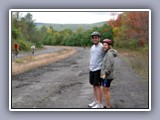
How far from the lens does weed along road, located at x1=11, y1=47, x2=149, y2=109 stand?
7.31 meters

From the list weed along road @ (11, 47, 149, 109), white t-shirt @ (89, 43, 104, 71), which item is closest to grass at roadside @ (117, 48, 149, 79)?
weed along road @ (11, 47, 149, 109)

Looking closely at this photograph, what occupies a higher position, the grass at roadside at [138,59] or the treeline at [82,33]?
the treeline at [82,33]

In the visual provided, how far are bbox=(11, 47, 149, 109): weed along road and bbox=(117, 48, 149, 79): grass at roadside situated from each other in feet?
0.18

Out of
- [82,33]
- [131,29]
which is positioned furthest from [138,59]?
[82,33]

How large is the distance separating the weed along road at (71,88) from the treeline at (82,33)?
0.61 feet

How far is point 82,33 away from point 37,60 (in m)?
0.59

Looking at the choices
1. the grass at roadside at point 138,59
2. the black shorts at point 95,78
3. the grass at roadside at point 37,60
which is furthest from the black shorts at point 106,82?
the grass at roadside at point 37,60

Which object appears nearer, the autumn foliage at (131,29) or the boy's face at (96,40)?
the boy's face at (96,40)

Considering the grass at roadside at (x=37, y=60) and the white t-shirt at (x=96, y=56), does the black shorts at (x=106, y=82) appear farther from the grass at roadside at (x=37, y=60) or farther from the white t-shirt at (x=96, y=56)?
the grass at roadside at (x=37, y=60)

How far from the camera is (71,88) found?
292 inches

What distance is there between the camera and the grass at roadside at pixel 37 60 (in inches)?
290

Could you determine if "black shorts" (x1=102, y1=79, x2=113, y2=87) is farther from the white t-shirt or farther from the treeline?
the treeline
